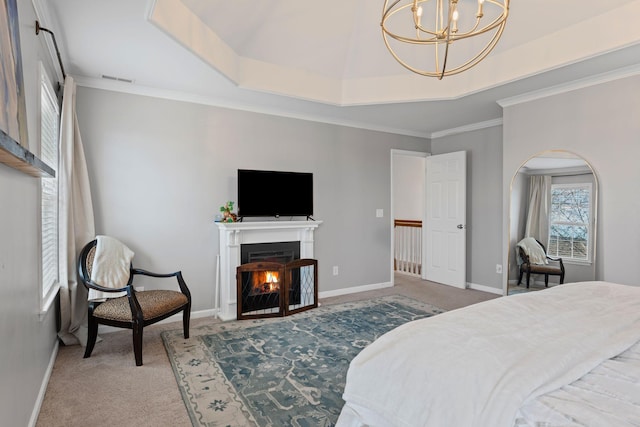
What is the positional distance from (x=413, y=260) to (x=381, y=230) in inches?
59.7

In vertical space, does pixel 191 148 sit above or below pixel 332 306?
above

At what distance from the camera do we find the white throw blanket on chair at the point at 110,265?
3.08m

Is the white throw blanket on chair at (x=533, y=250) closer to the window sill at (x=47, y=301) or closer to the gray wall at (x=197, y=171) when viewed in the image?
the gray wall at (x=197, y=171)

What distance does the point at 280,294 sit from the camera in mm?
3947

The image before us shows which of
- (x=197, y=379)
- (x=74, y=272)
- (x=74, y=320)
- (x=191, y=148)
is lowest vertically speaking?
(x=197, y=379)

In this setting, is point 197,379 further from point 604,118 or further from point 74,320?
point 604,118

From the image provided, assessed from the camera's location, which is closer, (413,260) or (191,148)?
(191,148)

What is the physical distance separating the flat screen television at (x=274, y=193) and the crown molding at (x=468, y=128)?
8.24ft

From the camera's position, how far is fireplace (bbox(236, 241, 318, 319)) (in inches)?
154

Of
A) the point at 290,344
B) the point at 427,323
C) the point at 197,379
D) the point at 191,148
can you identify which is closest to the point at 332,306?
the point at 290,344

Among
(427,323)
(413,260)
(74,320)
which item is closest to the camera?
(427,323)

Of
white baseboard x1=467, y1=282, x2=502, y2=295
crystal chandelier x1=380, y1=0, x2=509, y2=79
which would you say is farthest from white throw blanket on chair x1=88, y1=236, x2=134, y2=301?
white baseboard x1=467, y1=282, x2=502, y2=295

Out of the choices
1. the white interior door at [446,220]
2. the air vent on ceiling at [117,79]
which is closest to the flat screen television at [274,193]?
the air vent on ceiling at [117,79]

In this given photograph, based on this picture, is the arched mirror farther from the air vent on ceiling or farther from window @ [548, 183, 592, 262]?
the air vent on ceiling
